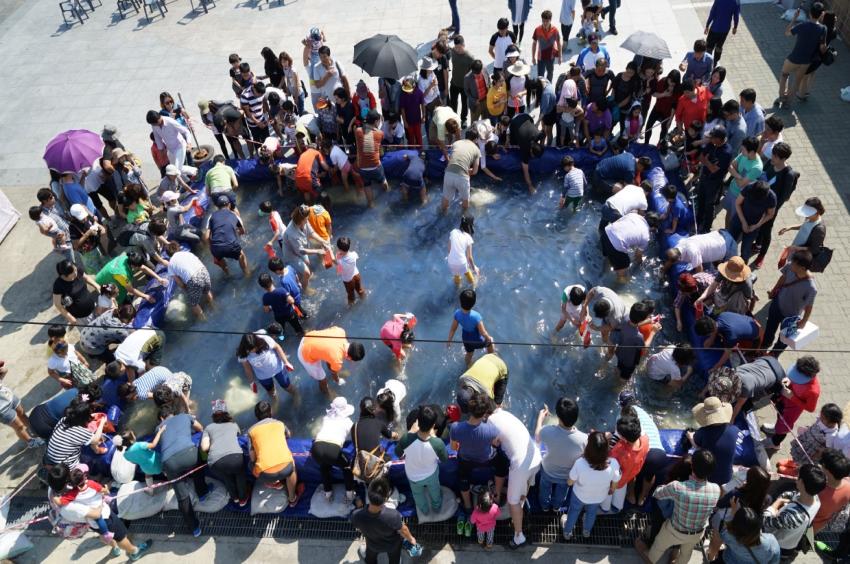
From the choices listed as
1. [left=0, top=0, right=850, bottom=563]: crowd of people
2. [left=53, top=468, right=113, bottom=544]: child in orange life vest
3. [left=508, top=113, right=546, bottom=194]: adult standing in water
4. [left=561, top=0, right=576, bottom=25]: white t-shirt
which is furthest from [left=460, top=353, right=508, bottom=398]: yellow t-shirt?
[left=561, top=0, right=576, bottom=25]: white t-shirt

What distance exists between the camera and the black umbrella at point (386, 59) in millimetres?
11547

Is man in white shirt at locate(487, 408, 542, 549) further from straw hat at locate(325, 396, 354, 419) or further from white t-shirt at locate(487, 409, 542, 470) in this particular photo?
straw hat at locate(325, 396, 354, 419)

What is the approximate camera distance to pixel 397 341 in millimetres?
8516

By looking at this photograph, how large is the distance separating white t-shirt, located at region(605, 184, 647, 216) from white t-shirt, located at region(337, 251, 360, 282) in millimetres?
3919

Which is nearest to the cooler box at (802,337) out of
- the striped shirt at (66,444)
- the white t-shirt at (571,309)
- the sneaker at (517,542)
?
the white t-shirt at (571,309)

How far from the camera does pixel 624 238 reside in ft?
29.8

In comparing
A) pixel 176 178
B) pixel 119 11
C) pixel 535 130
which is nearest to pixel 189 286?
pixel 176 178

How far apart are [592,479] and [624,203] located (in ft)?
15.3

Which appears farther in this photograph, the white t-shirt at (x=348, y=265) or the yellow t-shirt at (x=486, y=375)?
the white t-shirt at (x=348, y=265)

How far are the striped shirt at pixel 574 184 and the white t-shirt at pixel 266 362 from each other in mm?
5465

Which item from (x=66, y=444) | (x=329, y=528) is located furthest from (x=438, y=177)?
(x=66, y=444)

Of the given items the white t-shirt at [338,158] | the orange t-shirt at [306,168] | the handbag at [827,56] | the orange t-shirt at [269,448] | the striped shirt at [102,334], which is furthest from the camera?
the handbag at [827,56]

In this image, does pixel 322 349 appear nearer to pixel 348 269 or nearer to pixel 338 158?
pixel 348 269

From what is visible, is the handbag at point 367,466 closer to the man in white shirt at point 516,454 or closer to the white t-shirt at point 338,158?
the man in white shirt at point 516,454
